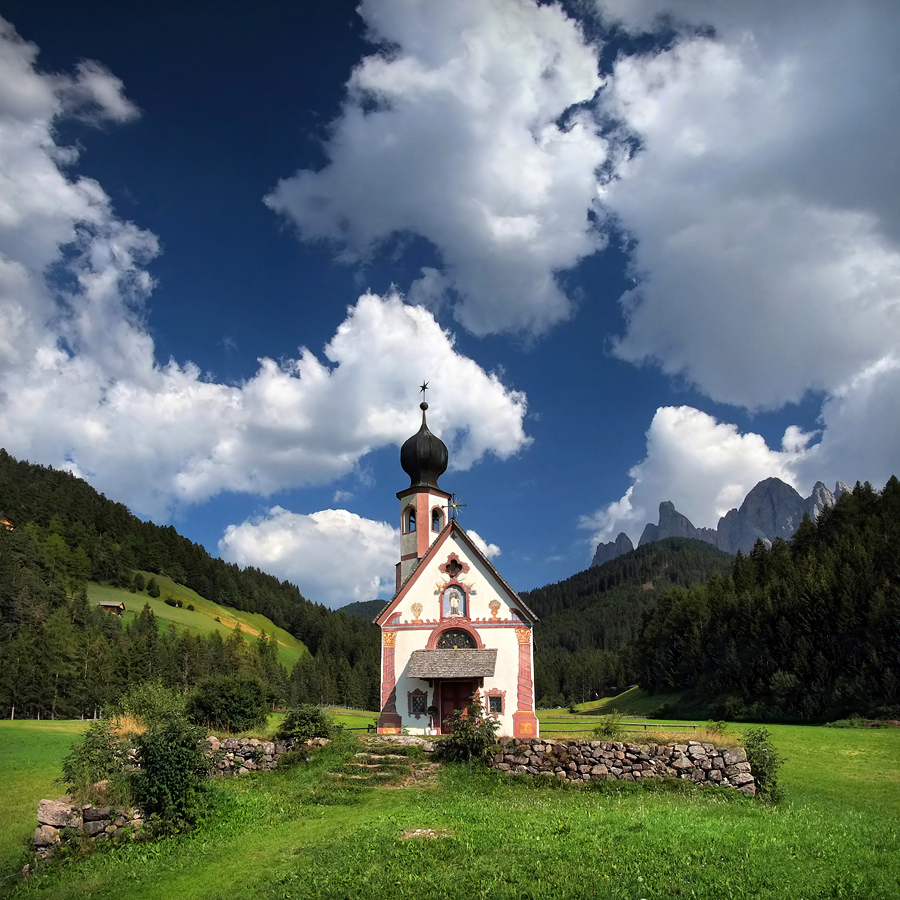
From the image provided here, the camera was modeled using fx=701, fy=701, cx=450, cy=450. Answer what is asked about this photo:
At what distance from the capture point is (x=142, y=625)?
335ft

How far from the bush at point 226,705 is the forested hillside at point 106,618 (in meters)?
4.24

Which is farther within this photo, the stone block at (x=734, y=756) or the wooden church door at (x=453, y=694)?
the wooden church door at (x=453, y=694)

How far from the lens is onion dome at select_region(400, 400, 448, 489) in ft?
137

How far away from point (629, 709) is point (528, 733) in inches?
2102

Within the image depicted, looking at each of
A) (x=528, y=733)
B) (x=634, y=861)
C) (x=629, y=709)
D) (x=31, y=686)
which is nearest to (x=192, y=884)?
(x=634, y=861)

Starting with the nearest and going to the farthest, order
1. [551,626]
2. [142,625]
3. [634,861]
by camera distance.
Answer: [634,861]
[142,625]
[551,626]

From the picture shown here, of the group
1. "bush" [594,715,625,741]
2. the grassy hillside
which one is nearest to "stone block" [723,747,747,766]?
"bush" [594,715,625,741]

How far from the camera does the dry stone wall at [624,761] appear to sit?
1980 cm

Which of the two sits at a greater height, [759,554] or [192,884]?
[759,554]

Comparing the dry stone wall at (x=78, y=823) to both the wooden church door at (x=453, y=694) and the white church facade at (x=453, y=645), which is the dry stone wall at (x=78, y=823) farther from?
the wooden church door at (x=453, y=694)

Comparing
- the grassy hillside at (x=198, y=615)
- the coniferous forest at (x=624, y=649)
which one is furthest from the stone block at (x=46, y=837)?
the grassy hillside at (x=198, y=615)

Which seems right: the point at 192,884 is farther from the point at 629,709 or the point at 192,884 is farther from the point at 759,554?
the point at 759,554

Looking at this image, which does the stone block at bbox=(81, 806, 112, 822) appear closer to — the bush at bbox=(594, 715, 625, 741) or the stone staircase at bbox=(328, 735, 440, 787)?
the stone staircase at bbox=(328, 735, 440, 787)

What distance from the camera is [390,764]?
22.9 m
